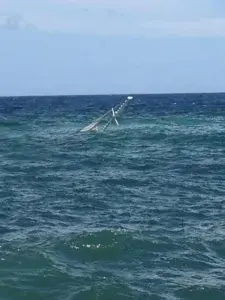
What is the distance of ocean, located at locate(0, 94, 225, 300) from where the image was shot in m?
11.7

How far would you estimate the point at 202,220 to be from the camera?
54.6 ft

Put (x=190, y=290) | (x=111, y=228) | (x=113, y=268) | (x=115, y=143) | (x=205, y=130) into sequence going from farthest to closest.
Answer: (x=205, y=130) < (x=115, y=143) < (x=111, y=228) < (x=113, y=268) < (x=190, y=290)

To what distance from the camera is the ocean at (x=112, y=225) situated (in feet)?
38.2

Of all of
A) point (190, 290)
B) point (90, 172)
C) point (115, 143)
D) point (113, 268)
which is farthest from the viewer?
point (115, 143)

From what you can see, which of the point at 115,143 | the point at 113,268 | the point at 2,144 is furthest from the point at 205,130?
the point at 113,268

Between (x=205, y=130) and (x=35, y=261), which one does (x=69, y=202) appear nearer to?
(x=35, y=261)

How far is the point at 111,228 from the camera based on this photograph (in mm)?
15539

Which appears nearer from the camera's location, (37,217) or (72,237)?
(72,237)

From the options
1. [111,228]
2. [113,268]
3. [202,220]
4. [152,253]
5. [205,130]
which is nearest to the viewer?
[113,268]

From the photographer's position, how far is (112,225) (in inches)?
627

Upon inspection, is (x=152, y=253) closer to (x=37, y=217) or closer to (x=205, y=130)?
(x=37, y=217)

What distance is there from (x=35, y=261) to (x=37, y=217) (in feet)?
13.0

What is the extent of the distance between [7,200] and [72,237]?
5.26m

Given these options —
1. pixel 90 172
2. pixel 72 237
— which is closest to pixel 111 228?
pixel 72 237
